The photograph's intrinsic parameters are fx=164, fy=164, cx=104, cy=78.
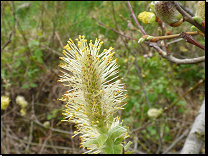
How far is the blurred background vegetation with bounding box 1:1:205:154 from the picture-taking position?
196 centimetres

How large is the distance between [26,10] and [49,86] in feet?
5.78

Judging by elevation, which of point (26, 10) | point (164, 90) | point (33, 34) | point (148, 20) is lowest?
point (164, 90)

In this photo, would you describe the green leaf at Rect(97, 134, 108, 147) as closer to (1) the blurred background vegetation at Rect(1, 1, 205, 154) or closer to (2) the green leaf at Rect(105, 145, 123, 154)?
(2) the green leaf at Rect(105, 145, 123, 154)

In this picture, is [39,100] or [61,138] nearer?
[61,138]

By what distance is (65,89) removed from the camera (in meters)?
2.34

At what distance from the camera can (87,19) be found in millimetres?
2574

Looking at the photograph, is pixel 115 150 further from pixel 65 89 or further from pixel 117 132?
pixel 65 89

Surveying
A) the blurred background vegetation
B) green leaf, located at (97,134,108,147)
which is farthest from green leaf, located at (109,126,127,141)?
the blurred background vegetation

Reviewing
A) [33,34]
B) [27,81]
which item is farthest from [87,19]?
[27,81]

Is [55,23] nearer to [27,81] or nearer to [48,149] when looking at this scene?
[27,81]

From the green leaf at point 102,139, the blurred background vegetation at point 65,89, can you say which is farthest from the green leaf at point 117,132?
the blurred background vegetation at point 65,89

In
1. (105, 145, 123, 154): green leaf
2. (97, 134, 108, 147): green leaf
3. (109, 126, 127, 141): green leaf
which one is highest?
(109, 126, 127, 141): green leaf

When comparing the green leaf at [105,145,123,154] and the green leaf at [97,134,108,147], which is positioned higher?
the green leaf at [97,134,108,147]

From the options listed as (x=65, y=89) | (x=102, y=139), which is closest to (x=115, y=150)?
(x=102, y=139)
